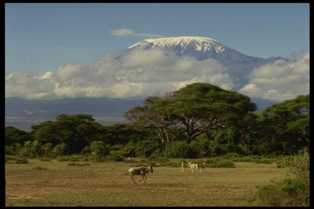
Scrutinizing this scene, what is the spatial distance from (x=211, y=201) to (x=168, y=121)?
34952 mm

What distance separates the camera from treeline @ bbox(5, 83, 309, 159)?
1761 inches

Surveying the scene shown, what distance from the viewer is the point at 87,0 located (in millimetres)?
9000

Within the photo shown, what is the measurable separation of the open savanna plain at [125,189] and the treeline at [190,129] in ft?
64.7

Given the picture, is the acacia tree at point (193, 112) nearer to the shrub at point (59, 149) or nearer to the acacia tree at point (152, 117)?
the acacia tree at point (152, 117)

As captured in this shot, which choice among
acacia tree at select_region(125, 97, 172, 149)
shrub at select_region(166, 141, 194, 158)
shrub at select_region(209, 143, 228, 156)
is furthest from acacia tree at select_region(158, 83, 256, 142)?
shrub at select_region(166, 141, 194, 158)

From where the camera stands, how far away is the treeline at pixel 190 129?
44719 mm

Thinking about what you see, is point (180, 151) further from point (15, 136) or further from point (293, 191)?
point (293, 191)

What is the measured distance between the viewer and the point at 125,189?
18.1 meters

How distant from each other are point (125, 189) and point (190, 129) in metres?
31.7

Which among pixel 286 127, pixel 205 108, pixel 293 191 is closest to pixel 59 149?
pixel 205 108

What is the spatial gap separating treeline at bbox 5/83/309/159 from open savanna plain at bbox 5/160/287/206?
1973 cm

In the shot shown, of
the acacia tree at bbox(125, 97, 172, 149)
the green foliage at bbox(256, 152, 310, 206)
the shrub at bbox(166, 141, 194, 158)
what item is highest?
the acacia tree at bbox(125, 97, 172, 149)

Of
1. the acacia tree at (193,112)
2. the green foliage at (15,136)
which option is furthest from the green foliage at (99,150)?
the green foliage at (15,136)

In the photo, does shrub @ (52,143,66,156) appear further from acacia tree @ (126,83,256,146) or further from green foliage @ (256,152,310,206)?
green foliage @ (256,152,310,206)
